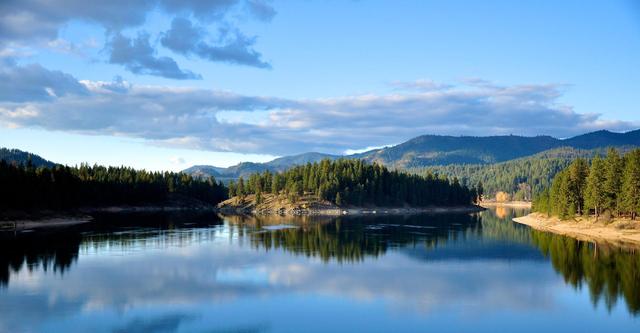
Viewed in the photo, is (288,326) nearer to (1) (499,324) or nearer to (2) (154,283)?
(1) (499,324)

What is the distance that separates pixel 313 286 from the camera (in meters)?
55.3

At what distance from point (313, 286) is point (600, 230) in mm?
70463

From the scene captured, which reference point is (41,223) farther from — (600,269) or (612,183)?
(612,183)

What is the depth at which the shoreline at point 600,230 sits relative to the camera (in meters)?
93.8

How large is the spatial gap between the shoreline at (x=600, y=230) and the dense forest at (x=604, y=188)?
7.08 ft

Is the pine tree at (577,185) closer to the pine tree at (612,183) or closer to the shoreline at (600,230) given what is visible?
the shoreline at (600,230)

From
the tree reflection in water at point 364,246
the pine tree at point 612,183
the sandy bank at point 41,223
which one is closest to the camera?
the tree reflection in water at point 364,246

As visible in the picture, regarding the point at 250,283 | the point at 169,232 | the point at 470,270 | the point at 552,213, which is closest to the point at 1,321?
the point at 250,283

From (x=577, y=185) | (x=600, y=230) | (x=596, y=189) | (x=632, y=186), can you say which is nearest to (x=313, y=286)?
(x=632, y=186)

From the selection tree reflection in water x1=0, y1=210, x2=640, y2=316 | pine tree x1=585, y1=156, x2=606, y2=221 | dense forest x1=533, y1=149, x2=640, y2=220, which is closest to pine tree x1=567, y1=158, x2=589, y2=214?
dense forest x1=533, y1=149, x2=640, y2=220

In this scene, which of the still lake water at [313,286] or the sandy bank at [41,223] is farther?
the sandy bank at [41,223]

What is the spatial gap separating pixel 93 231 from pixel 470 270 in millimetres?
75567

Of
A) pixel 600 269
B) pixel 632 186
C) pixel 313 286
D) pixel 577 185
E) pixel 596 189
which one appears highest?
pixel 577 185

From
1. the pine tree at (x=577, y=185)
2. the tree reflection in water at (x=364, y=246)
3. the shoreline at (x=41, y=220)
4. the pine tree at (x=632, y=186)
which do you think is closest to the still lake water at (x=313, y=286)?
the tree reflection in water at (x=364, y=246)
